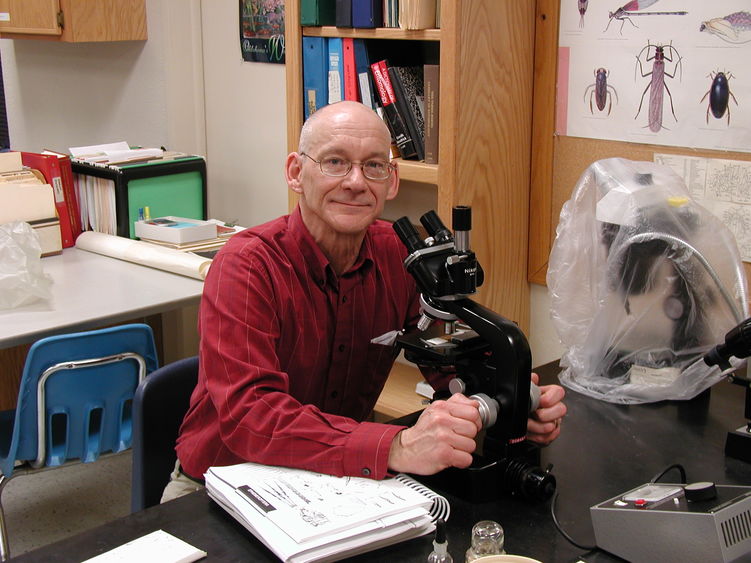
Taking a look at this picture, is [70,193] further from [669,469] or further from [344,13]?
[669,469]

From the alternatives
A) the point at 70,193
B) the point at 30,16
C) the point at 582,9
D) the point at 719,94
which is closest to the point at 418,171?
the point at 582,9

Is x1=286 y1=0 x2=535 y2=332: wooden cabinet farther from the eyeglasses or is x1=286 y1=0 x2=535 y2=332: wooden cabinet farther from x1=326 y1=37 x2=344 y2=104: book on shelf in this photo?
the eyeglasses

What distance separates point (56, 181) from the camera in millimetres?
3109

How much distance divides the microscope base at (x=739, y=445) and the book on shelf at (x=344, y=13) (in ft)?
4.82

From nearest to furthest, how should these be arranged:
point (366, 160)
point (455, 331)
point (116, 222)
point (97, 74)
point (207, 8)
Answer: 1. point (455, 331)
2. point (366, 160)
3. point (116, 222)
4. point (207, 8)
5. point (97, 74)

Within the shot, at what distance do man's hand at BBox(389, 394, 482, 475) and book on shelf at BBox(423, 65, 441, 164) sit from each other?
109 cm

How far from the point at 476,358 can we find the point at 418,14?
1137 mm

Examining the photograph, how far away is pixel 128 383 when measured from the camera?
231 cm

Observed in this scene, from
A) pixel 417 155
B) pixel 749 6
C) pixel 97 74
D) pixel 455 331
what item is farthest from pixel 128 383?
pixel 97 74

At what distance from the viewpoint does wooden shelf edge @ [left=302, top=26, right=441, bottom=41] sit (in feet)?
7.23

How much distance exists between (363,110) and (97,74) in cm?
265

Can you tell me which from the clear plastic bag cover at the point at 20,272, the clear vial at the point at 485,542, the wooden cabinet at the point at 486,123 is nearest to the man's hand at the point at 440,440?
the clear vial at the point at 485,542

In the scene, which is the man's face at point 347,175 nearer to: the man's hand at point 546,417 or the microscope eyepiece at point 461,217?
the microscope eyepiece at point 461,217

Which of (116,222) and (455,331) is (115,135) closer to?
(116,222)
